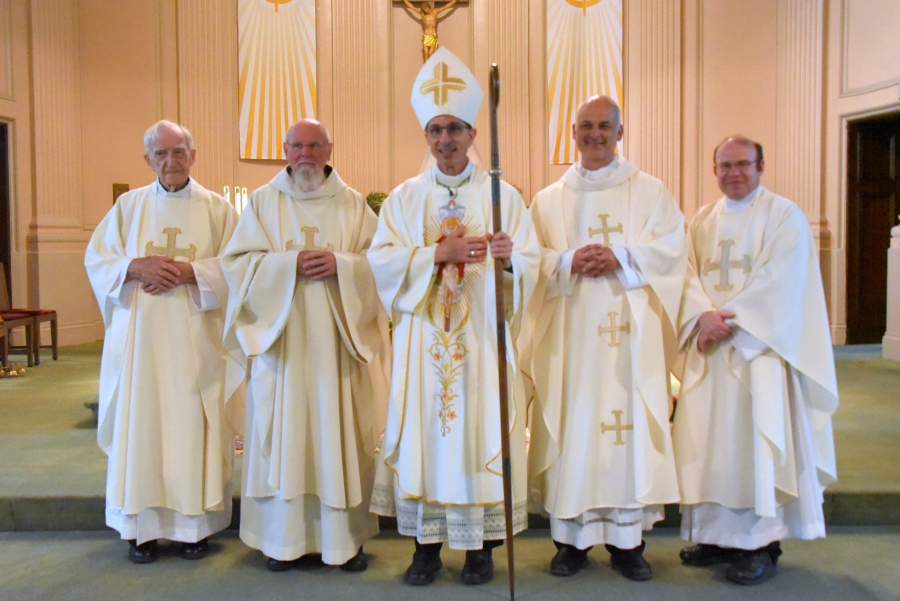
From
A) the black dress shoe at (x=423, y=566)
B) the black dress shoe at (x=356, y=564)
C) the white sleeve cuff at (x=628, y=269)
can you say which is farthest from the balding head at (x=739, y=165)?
the black dress shoe at (x=356, y=564)

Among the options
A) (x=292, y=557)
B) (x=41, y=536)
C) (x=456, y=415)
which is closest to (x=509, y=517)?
(x=456, y=415)

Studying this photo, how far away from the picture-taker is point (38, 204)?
945 centimetres

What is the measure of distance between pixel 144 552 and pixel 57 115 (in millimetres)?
7710

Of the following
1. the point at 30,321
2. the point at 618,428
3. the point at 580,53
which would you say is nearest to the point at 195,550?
the point at 618,428

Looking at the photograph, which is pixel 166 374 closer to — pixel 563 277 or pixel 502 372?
pixel 502 372

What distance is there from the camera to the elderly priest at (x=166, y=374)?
3.45 meters

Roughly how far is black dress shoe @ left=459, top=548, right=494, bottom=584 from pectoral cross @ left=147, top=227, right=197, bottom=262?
1780mm

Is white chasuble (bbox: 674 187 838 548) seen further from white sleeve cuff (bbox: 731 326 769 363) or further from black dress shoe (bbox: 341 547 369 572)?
black dress shoe (bbox: 341 547 369 572)

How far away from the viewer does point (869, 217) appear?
375 inches

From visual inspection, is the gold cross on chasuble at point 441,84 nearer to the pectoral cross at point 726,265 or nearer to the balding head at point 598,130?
the balding head at point 598,130

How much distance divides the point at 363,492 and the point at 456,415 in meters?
0.61

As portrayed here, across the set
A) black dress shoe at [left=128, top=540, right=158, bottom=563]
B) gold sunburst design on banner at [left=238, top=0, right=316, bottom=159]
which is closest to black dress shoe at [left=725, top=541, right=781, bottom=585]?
black dress shoe at [left=128, top=540, right=158, bottom=563]

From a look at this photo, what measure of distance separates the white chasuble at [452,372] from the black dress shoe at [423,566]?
0.10 meters

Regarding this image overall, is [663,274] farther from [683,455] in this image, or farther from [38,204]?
[38,204]
